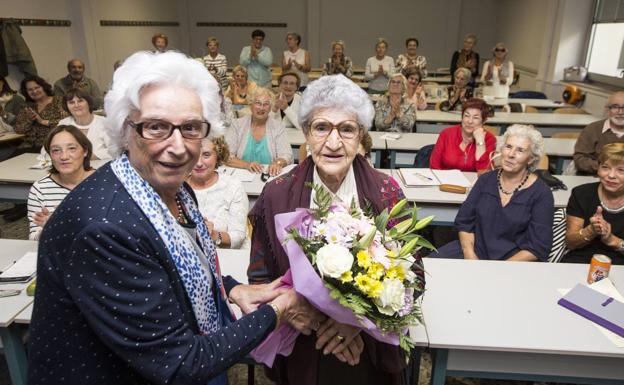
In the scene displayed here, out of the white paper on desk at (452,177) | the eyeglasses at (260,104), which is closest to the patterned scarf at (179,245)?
the white paper on desk at (452,177)

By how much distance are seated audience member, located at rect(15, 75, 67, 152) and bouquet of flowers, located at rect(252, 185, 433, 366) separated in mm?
5069

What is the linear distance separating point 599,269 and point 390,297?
1395mm

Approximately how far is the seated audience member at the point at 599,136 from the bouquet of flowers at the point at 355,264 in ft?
11.2

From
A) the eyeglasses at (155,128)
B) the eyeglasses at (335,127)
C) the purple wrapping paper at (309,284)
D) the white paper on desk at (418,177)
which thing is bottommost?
the white paper on desk at (418,177)

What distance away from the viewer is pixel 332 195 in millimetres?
1584

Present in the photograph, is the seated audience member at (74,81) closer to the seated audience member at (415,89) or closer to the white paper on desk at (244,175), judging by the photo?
the white paper on desk at (244,175)

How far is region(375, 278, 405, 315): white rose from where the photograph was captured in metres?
1.13

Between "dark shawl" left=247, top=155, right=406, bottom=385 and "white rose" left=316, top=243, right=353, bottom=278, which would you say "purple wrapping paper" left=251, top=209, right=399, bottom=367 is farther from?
"dark shawl" left=247, top=155, right=406, bottom=385

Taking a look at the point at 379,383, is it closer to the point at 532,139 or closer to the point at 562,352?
the point at 562,352

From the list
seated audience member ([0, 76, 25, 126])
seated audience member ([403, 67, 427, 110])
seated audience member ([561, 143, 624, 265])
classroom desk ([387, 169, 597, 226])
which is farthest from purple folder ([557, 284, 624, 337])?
seated audience member ([0, 76, 25, 126])

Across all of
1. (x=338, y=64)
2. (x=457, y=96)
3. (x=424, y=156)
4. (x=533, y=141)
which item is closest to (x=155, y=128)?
(x=533, y=141)

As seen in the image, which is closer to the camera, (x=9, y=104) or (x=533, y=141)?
(x=533, y=141)

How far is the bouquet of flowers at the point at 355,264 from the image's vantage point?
115cm

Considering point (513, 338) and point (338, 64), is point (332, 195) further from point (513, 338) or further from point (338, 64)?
point (338, 64)
